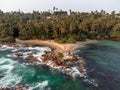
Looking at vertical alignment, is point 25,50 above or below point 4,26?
below

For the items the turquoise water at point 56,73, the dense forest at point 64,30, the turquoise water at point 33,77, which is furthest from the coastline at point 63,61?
the dense forest at point 64,30

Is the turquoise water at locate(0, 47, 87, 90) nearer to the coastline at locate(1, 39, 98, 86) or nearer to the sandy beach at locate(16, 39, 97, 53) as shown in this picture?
the coastline at locate(1, 39, 98, 86)

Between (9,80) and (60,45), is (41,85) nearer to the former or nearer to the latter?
(9,80)

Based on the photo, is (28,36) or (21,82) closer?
(21,82)

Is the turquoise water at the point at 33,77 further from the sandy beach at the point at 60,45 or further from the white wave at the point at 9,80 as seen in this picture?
the sandy beach at the point at 60,45

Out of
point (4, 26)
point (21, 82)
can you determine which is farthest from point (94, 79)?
point (4, 26)

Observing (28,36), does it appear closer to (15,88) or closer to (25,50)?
(25,50)

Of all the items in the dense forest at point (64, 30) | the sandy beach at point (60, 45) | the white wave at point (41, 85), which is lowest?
the white wave at point (41, 85)

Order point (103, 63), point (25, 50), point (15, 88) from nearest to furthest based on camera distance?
point (15, 88) → point (103, 63) → point (25, 50)
